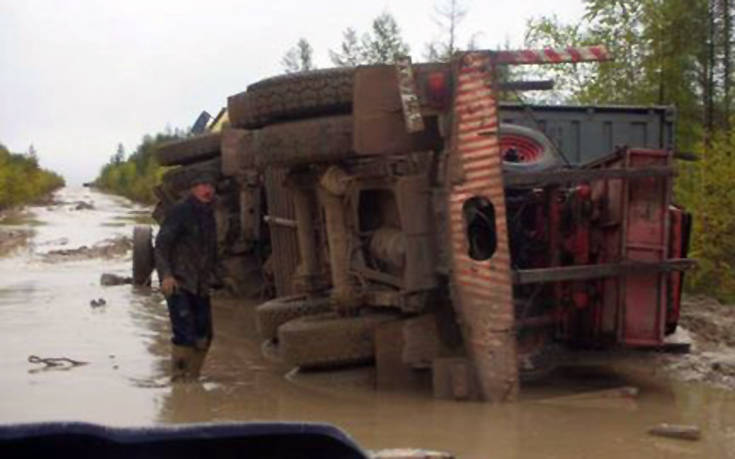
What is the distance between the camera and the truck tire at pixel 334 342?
19.7ft

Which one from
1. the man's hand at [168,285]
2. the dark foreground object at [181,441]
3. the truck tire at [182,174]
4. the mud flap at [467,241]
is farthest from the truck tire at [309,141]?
the dark foreground object at [181,441]

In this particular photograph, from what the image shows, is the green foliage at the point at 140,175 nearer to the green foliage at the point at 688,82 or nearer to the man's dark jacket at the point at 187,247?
the green foliage at the point at 688,82

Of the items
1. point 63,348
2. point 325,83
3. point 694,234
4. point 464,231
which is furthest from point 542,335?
point 694,234

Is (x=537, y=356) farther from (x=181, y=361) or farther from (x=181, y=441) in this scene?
(x=181, y=441)

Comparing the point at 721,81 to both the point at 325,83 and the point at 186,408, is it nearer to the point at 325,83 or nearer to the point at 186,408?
the point at 325,83

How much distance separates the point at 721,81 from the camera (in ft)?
47.6

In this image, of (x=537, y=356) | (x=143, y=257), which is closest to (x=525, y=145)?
(x=537, y=356)

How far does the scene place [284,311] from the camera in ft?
22.5

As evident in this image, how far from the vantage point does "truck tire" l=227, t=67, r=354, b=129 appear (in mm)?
6121

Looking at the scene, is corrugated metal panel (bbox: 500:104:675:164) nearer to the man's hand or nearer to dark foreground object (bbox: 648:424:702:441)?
the man's hand

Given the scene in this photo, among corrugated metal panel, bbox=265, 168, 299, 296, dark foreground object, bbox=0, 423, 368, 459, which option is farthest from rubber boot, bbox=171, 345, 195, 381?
dark foreground object, bbox=0, 423, 368, 459

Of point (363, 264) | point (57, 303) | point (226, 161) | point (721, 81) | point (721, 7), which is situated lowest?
point (57, 303)

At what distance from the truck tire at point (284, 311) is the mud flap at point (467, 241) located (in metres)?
1.44

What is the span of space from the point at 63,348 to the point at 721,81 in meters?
10.5
